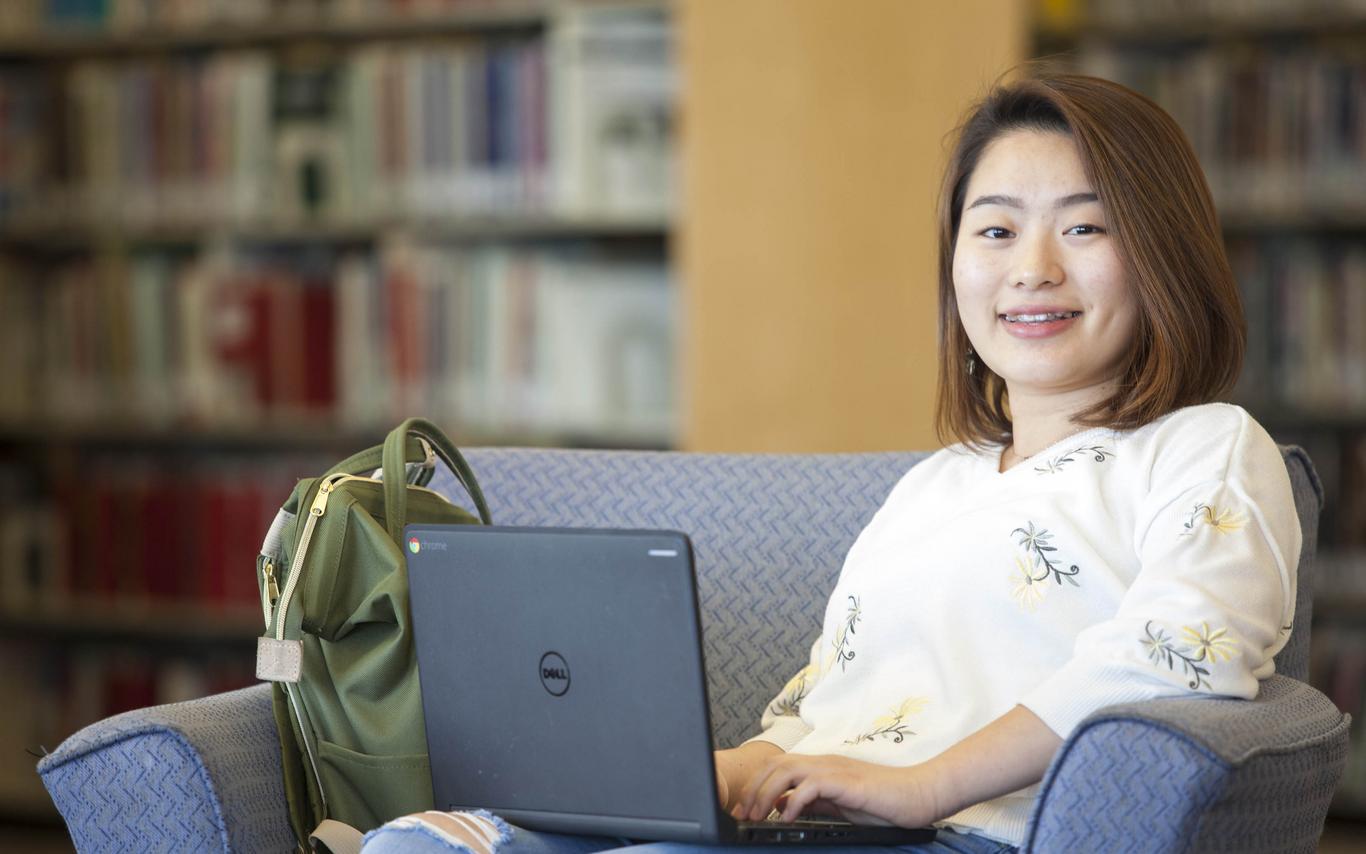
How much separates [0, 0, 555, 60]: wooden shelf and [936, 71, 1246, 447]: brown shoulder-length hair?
1876 millimetres

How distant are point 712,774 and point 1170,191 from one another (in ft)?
2.07

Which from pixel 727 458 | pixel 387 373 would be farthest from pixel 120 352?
pixel 727 458

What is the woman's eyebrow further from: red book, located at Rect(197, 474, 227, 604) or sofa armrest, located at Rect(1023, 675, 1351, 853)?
red book, located at Rect(197, 474, 227, 604)

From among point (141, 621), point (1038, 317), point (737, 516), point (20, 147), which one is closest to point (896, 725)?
point (1038, 317)

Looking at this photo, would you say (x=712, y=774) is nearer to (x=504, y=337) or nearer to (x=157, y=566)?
(x=504, y=337)

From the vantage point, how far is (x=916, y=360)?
2713 millimetres

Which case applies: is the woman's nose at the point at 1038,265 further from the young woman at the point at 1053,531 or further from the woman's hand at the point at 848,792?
the woman's hand at the point at 848,792

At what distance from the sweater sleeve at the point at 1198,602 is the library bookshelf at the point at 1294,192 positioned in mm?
1704

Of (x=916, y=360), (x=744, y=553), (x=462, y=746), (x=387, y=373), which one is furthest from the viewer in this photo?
(x=387, y=373)

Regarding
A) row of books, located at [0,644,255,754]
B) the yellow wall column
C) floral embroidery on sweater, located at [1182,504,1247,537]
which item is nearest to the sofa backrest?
floral embroidery on sweater, located at [1182,504,1247,537]

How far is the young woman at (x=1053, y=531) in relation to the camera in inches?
45.9

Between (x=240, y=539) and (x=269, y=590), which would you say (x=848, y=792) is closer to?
(x=269, y=590)

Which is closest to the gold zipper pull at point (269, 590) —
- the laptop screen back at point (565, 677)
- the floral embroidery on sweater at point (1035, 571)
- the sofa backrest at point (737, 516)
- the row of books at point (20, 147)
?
the laptop screen back at point (565, 677)

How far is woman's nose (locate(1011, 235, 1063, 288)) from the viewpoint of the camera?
4.41 ft
